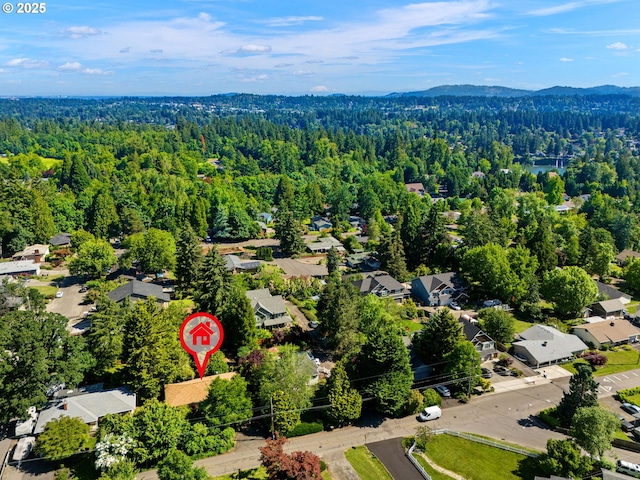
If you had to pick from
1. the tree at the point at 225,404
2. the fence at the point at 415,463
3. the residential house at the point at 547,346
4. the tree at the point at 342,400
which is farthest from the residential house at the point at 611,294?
the tree at the point at 225,404

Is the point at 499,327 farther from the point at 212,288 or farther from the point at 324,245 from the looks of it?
the point at 324,245

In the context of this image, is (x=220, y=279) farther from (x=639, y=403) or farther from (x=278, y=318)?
(x=639, y=403)

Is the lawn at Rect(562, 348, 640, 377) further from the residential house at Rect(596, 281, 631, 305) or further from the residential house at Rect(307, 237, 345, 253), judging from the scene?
the residential house at Rect(307, 237, 345, 253)

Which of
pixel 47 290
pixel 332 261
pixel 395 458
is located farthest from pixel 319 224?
pixel 395 458

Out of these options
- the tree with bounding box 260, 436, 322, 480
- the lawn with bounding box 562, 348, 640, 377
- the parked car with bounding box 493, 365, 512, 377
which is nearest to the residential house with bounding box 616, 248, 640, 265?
the lawn with bounding box 562, 348, 640, 377

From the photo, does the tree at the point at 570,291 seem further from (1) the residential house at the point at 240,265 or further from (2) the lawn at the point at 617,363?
(1) the residential house at the point at 240,265

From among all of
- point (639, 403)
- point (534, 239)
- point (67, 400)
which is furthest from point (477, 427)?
point (534, 239)
